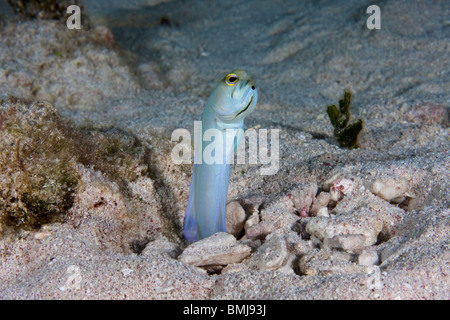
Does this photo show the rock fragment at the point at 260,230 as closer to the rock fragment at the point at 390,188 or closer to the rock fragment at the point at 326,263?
the rock fragment at the point at 326,263

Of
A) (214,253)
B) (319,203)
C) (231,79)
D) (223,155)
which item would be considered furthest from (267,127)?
(214,253)

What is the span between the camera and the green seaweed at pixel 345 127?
148 inches

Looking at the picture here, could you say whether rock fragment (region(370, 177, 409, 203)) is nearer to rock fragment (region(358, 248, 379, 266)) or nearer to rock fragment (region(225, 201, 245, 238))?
rock fragment (region(358, 248, 379, 266))

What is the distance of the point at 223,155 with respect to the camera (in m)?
2.44

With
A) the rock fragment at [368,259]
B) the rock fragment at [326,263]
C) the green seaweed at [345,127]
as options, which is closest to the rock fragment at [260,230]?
the rock fragment at [326,263]

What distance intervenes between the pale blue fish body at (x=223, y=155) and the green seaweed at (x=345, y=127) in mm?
1714

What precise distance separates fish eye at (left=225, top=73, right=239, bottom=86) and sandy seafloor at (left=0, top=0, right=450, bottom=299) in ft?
3.38

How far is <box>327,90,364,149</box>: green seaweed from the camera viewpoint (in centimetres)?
377

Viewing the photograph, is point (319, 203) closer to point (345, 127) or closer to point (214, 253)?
point (214, 253)

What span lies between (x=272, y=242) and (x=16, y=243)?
1583 mm

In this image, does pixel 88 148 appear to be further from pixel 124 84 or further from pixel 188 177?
pixel 124 84

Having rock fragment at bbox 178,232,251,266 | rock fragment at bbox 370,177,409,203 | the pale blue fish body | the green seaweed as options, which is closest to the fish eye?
the pale blue fish body
